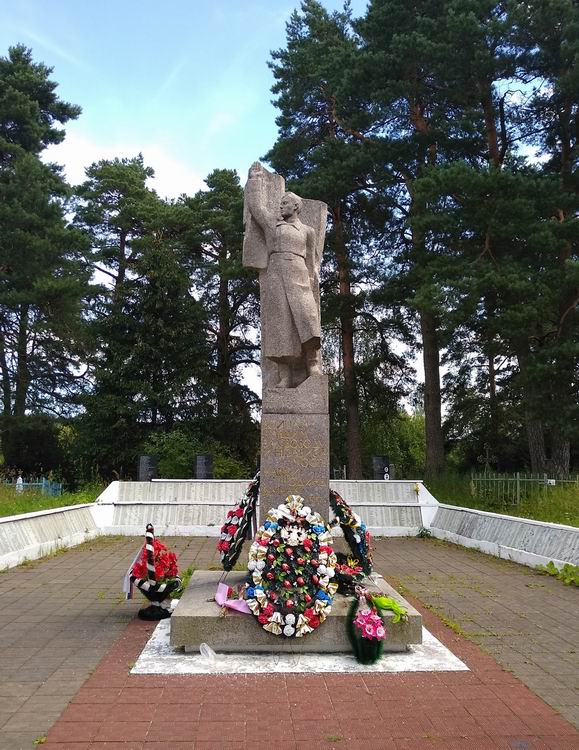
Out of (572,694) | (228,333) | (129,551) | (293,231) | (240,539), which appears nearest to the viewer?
(572,694)

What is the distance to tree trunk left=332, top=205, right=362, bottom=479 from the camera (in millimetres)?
20938

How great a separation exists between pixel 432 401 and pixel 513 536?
33.0ft

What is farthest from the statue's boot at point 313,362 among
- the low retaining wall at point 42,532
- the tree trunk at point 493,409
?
the tree trunk at point 493,409

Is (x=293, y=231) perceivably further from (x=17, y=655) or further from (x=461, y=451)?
(x=461, y=451)

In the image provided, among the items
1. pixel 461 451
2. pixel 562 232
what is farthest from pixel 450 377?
pixel 562 232

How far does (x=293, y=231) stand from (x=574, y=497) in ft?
24.9

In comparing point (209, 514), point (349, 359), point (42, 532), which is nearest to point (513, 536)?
point (209, 514)

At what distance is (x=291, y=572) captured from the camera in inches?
189

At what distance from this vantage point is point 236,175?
2794 centimetres

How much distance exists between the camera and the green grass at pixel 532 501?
10.6 m

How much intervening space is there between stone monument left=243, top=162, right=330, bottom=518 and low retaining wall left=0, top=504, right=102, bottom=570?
4.73m

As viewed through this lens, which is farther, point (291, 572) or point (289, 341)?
point (289, 341)

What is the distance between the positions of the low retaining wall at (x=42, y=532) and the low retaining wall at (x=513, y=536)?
6571mm

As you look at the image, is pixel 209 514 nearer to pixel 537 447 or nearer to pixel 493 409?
pixel 537 447
